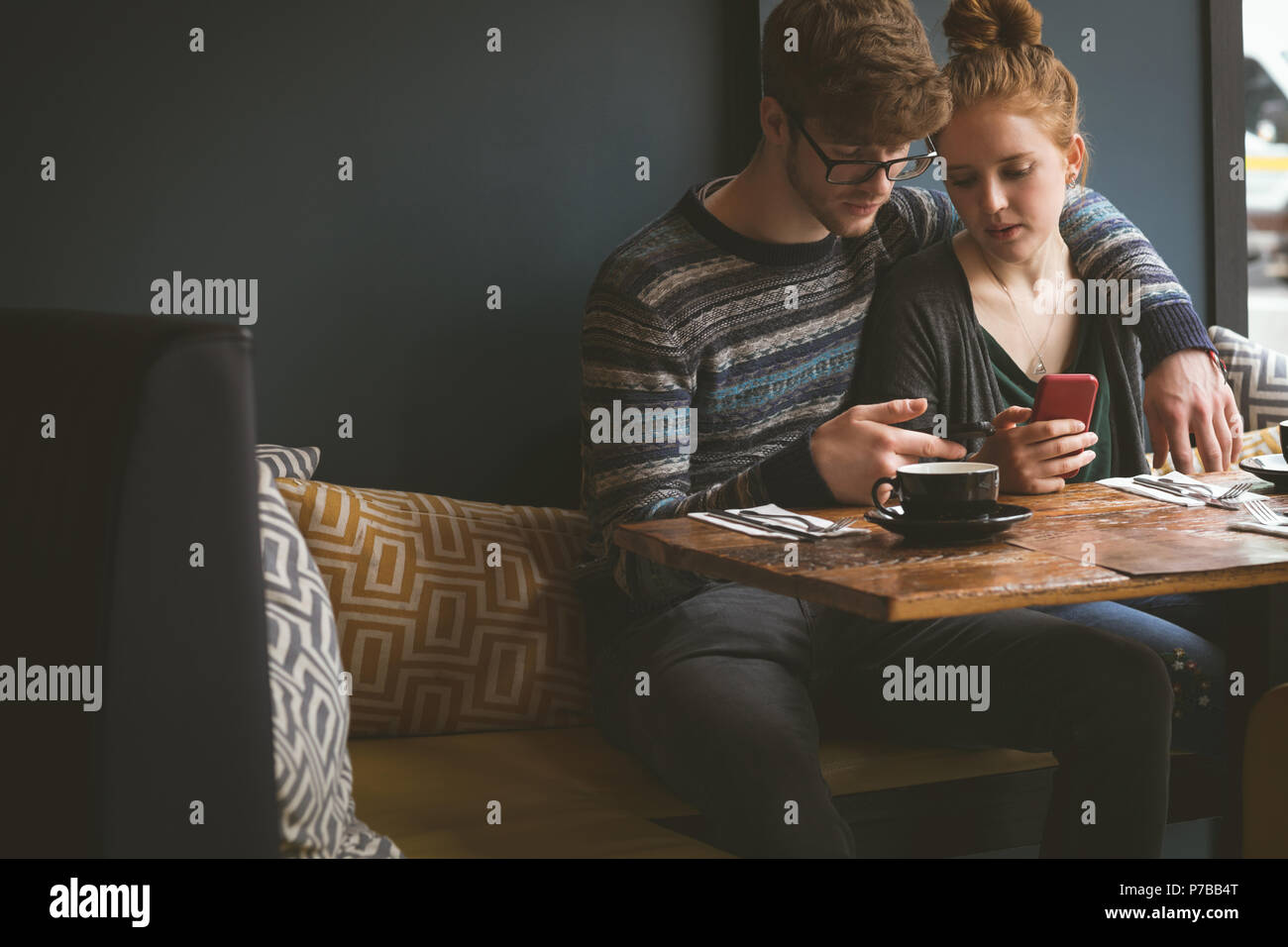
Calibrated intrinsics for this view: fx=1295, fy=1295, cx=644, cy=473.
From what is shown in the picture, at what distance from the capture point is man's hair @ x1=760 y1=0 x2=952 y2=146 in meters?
1.82

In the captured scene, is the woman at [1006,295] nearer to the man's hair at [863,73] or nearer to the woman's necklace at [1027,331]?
the woman's necklace at [1027,331]

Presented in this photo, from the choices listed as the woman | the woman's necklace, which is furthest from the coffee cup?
the woman's necklace

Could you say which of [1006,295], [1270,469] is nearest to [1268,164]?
[1006,295]

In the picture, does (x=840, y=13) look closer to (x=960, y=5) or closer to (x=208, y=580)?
(x=960, y=5)

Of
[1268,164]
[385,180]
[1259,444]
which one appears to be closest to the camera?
[385,180]

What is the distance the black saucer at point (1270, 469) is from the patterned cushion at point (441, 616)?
1.01 metres

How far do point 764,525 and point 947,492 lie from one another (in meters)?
0.22

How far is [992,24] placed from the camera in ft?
6.66

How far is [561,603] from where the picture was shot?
205 centimetres
